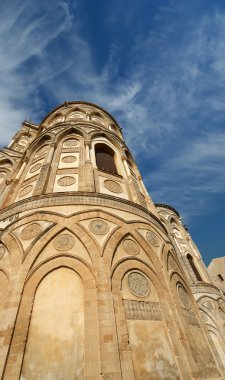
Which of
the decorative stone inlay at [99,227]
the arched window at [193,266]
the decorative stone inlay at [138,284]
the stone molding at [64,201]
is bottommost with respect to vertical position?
the decorative stone inlay at [138,284]

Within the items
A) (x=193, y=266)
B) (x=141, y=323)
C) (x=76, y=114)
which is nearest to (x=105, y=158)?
(x=76, y=114)

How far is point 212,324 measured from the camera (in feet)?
52.1

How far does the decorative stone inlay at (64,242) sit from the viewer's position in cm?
717

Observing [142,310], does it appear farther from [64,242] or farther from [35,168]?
[35,168]

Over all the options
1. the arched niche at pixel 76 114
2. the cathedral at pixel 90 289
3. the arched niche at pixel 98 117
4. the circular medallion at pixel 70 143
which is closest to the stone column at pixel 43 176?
the cathedral at pixel 90 289

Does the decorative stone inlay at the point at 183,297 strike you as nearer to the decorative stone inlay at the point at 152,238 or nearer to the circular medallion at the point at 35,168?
the decorative stone inlay at the point at 152,238

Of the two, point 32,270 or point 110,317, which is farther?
point 32,270

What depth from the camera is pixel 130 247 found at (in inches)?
312

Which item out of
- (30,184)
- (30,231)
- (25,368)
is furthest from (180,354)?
(30,184)

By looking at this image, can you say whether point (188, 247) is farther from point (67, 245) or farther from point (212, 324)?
point (67, 245)

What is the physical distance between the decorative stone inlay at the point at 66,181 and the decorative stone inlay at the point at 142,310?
17.2ft

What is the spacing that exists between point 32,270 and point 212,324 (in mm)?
14478

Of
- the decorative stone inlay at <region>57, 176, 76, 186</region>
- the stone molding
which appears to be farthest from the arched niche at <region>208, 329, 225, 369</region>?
the decorative stone inlay at <region>57, 176, 76, 186</region>

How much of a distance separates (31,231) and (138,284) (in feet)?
12.3
